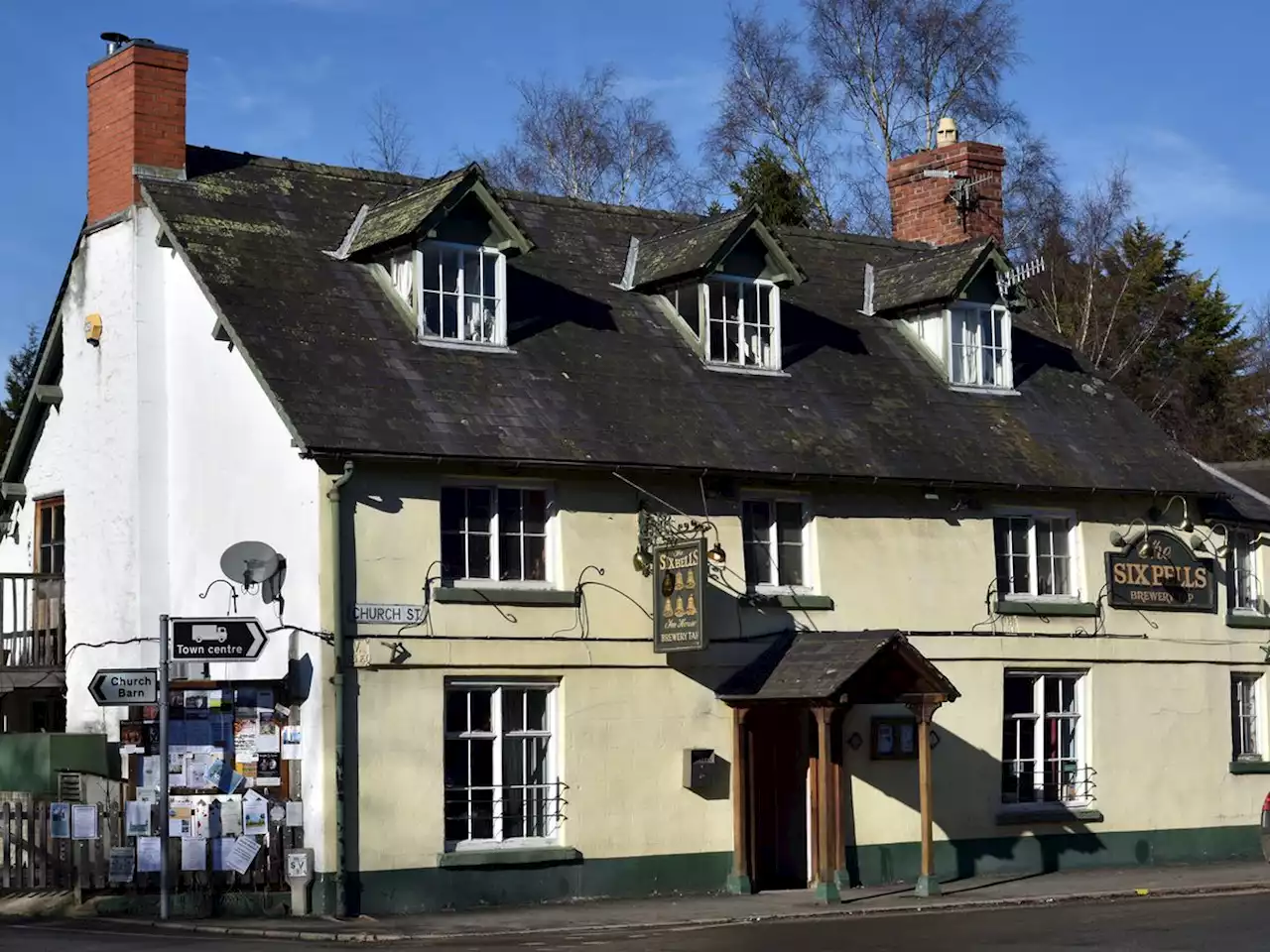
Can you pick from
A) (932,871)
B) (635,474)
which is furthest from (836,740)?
(635,474)

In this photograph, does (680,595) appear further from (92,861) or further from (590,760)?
(92,861)

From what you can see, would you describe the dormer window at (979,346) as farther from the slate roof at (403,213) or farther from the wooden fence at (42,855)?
the wooden fence at (42,855)

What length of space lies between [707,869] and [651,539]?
12.9ft

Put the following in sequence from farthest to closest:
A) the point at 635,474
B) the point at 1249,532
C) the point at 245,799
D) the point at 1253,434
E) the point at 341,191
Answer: the point at 1253,434, the point at 1249,532, the point at 341,191, the point at 635,474, the point at 245,799

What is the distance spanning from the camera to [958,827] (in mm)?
25531

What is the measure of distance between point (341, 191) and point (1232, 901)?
45.5 ft

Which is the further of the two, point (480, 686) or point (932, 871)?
point (932, 871)

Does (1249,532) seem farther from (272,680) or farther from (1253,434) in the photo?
(1253,434)

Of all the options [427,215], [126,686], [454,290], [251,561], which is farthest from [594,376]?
[126,686]

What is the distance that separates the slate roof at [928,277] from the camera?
27750 millimetres

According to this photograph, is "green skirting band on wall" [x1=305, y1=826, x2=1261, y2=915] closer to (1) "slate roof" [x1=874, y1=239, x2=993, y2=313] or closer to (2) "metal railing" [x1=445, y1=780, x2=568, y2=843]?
(2) "metal railing" [x1=445, y1=780, x2=568, y2=843]

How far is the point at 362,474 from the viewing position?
71.4 ft

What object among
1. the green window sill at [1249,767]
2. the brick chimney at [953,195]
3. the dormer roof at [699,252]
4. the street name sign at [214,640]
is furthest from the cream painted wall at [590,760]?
the brick chimney at [953,195]

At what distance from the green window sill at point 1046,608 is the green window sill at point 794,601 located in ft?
9.13
